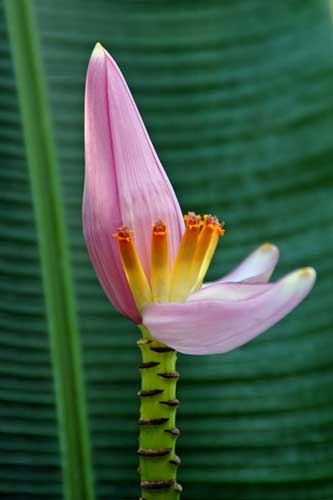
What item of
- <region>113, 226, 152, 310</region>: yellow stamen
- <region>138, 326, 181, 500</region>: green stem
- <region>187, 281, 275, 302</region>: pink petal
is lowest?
<region>138, 326, 181, 500</region>: green stem

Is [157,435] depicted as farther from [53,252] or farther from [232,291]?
[53,252]

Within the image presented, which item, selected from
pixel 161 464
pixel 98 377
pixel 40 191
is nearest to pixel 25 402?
pixel 98 377

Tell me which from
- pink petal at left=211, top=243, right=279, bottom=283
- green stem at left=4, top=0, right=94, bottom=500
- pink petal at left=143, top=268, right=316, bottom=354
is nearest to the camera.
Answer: pink petal at left=143, top=268, right=316, bottom=354

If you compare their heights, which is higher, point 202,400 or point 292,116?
point 292,116

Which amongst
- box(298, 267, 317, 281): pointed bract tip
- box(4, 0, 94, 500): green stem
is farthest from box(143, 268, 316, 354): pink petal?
box(4, 0, 94, 500): green stem

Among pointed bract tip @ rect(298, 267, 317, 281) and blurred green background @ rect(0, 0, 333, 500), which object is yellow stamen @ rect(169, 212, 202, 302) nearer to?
pointed bract tip @ rect(298, 267, 317, 281)

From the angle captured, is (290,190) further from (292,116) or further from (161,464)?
(161,464)

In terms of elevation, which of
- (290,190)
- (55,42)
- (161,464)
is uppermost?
(55,42)
